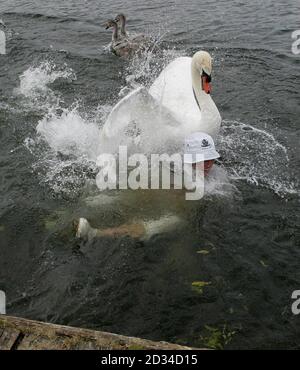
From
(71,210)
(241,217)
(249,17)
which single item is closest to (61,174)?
(71,210)

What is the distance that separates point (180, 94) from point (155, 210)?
8.82 feet

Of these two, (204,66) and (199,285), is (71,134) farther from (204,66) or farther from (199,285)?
(199,285)

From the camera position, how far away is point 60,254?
6.12 metres

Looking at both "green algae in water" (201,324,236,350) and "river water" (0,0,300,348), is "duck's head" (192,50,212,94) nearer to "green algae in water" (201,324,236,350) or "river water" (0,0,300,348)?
"river water" (0,0,300,348)

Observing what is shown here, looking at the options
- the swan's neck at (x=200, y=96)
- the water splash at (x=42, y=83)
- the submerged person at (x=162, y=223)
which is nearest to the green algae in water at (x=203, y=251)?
the submerged person at (x=162, y=223)

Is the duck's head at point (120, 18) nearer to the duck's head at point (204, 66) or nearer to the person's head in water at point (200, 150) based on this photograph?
the duck's head at point (204, 66)


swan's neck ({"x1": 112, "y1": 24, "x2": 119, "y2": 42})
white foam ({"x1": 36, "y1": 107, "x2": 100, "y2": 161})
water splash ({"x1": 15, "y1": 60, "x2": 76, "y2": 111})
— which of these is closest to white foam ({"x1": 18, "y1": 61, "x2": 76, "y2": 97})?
water splash ({"x1": 15, "y1": 60, "x2": 76, "y2": 111})

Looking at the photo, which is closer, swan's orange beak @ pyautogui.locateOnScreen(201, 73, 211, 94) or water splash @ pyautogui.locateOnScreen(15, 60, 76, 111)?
swan's orange beak @ pyautogui.locateOnScreen(201, 73, 211, 94)

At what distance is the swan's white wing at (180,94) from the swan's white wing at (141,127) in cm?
20

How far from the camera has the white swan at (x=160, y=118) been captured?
7.13m

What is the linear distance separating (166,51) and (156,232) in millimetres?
7066

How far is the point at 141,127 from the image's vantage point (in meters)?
7.37

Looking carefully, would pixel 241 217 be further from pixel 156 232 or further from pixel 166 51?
pixel 166 51

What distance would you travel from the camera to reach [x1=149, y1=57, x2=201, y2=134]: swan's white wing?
289 inches
